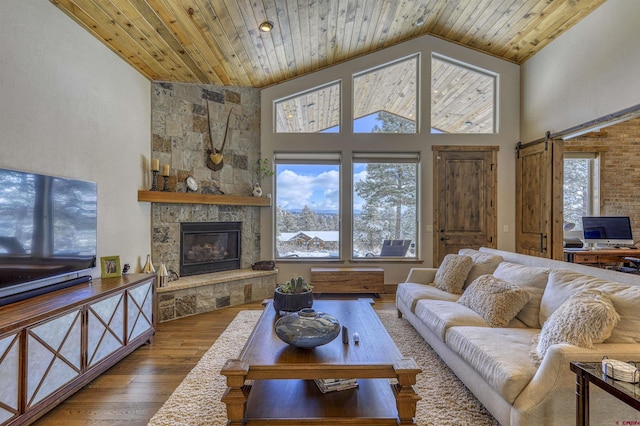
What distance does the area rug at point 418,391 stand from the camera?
1979 millimetres

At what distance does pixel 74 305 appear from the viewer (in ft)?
7.25

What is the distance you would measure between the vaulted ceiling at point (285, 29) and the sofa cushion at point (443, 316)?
342cm

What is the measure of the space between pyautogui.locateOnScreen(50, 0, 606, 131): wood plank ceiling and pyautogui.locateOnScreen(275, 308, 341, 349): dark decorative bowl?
9.81 feet

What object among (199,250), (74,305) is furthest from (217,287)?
(74,305)

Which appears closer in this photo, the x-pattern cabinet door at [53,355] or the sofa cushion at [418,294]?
the x-pattern cabinet door at [53,355]

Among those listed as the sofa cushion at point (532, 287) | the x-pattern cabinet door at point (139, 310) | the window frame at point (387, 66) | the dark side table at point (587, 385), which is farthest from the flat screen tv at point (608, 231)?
the x-pattern cabinet door at point (139, 310)

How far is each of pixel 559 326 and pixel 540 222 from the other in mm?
3544

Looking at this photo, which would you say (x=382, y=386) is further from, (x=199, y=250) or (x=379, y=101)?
(x=379, y=101)

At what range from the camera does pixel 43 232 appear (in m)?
2.38

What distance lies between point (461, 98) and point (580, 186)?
275cm

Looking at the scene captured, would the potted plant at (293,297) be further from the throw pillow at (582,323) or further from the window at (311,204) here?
the window at (311,204)

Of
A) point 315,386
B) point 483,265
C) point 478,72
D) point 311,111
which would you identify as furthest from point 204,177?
point 478,72

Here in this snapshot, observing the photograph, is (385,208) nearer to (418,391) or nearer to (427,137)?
(427,137)

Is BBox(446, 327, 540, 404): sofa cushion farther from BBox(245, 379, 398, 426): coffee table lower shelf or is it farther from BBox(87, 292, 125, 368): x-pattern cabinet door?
BBox(87, 292, 125, 368): x-pattern cabinet door
